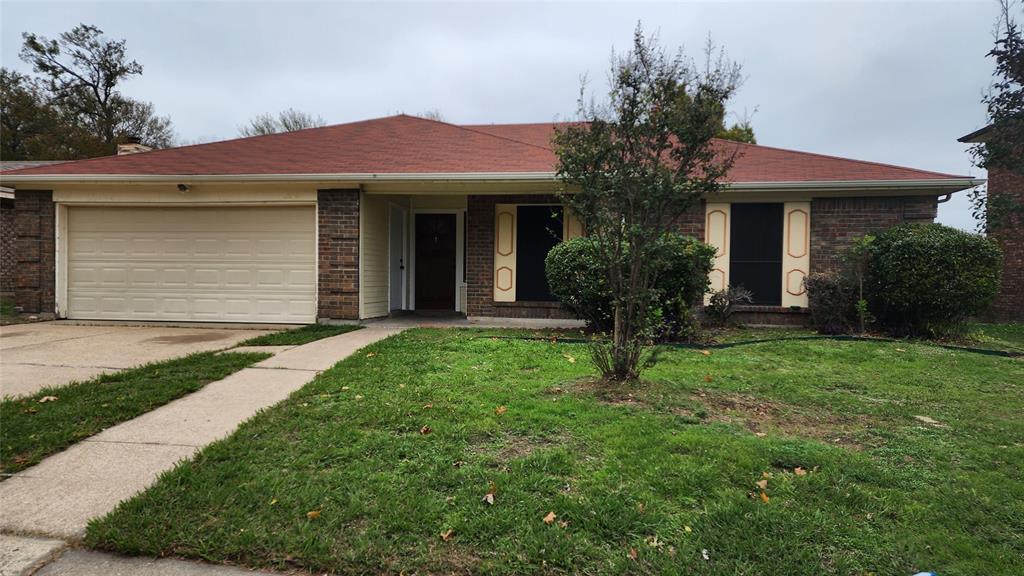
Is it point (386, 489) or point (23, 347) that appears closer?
point (386, 489)

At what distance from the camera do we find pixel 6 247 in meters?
14.7

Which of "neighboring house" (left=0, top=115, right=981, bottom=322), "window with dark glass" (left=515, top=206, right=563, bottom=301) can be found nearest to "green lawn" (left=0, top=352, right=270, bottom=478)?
"neighboring house" (left=0, top=115, right=981, bottom=322)

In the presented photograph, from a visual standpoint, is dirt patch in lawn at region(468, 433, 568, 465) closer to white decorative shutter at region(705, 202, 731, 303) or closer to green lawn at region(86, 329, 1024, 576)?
green lawn at region(86, 329, 1024, 576)

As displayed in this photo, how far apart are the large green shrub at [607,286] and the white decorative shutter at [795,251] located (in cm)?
276

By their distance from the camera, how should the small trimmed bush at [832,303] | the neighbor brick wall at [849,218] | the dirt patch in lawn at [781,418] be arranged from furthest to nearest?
1. the neighbor brick wall at [849,218]
2. the small trimmed bush at [832,303]
3. the dirt patch in lawn at [781,418]

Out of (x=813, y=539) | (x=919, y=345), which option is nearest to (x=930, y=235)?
(x=919, y=345)

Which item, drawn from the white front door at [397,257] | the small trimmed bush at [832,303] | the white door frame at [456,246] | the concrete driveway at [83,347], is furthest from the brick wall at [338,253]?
the small trimmed bush at [832,303]

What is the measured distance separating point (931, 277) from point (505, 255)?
6.97 meters

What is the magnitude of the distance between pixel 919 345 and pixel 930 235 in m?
1.92

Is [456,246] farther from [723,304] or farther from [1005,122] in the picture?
[1005,122]

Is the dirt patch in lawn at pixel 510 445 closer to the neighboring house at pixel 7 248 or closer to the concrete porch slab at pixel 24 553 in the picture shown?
the concrete porch slab at pixel 24 553

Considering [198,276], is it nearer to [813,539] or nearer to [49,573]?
[49,573]

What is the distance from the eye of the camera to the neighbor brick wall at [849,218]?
939cm

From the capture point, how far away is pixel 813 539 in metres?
2.47
